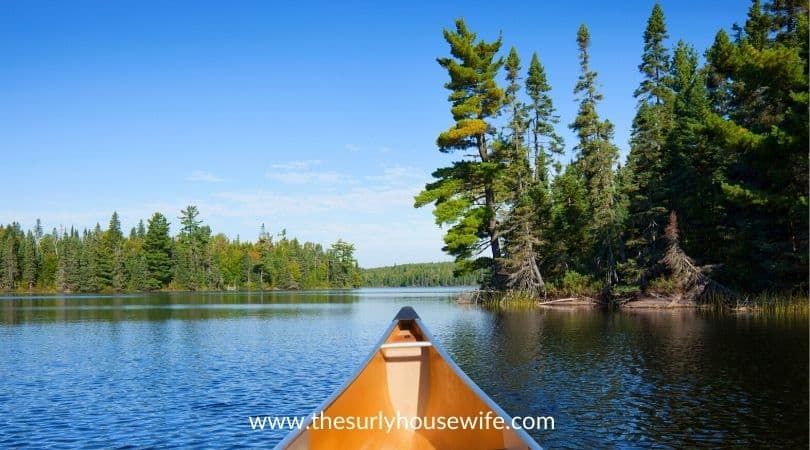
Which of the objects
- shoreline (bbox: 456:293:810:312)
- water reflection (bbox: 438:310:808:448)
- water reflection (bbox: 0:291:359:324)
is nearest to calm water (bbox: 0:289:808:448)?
water reflection (bbox: 438:310:808:448)

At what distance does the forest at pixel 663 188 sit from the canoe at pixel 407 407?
77.1ft

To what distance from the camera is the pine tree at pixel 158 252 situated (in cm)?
11100

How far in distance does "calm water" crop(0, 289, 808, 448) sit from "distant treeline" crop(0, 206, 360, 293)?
290 ft

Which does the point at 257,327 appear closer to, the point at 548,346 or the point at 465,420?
the point at 548,346

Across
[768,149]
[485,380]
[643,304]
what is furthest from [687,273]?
[485,380]

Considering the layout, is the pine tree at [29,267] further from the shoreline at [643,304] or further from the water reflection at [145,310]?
the shoreline at [643,304]

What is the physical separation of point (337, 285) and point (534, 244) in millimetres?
102732

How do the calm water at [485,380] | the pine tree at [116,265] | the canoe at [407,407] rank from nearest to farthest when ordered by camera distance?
the canoe at [407,407] < the calm water at [485,380] < the pine tree at [116,265]

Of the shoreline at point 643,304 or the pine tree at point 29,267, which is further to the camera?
the pine tree at point 29,267

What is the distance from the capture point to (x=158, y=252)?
112188 mm

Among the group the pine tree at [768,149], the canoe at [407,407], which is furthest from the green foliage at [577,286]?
the canoe at [407,407]

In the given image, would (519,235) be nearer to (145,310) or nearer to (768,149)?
(768,149)

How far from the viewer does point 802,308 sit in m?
28.0

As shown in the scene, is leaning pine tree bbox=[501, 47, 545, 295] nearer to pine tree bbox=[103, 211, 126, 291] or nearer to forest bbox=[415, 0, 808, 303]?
forest bbox=[415, 0, 808, 303]
